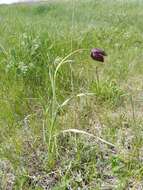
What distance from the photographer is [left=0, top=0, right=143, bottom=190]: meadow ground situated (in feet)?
5.09

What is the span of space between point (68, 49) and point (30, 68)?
0.62 m

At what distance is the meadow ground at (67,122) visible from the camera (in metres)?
1.55

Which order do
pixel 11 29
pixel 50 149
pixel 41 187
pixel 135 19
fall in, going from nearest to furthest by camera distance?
pixel 41 187, pixel 50 149, pixel 11 29, pixel 135 19

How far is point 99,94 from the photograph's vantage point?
2.14 m

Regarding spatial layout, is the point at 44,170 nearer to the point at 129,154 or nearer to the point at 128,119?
the point at 129,154

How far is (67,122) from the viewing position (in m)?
1.84

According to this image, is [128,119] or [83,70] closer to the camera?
[128,119]

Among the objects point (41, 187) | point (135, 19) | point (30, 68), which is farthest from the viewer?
point (135, 19)

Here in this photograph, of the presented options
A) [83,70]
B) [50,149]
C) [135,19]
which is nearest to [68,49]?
[83,70]

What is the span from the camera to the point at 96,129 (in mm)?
1832

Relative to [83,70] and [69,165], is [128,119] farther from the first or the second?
[83,70]

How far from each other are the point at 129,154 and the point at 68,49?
147 centimetres

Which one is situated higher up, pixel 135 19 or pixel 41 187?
pixel 41 187

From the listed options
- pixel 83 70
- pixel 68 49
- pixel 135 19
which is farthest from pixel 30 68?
pixel 135 19
